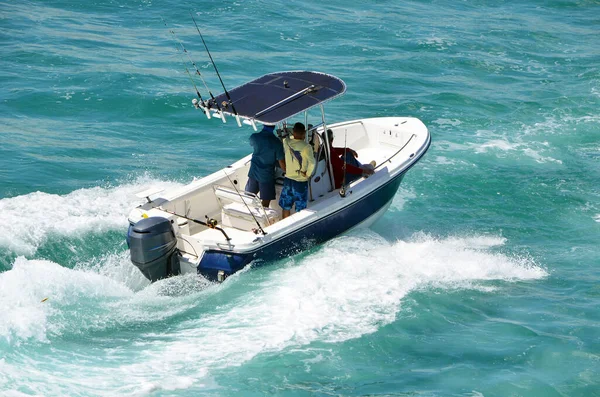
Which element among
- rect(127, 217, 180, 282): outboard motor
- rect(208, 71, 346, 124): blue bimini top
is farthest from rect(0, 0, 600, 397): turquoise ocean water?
rect(208, 71, 346, 124): blue bimini top

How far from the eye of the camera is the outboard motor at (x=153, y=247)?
32.1ft

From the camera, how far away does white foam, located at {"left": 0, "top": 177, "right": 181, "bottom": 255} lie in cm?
1123

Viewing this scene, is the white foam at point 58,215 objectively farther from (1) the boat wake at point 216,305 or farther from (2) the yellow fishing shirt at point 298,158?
(2) the yellow fishing shirt at point 298,158

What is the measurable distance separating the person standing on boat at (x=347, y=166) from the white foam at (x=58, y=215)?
3009mm

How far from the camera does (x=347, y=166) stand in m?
11.4

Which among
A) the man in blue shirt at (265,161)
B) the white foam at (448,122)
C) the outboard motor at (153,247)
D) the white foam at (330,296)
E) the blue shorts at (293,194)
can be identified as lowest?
the white foam at (330,296)

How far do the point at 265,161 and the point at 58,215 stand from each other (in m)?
3.17

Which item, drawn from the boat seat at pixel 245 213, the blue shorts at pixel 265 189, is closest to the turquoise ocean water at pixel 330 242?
the boat seat at pixel 245 213

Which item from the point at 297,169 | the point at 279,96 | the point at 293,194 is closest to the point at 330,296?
the point at 293,194

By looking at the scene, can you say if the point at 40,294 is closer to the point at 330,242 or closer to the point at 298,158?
the point at 298,158

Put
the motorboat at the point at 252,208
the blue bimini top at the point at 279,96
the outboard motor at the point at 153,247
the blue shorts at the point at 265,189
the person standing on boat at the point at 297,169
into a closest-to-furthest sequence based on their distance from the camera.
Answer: the outboard motor at the point at 153,247 → the motorboat at the point at 252,208 → the blue bimini top at the point at 279,96 → the person standing on boat at the point at 297,169 → the blue shorts at the point at 265,189

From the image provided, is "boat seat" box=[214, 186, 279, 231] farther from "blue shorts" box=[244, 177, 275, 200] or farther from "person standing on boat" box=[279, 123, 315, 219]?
"person standing on boat" box=[279, 123, 315, 219]

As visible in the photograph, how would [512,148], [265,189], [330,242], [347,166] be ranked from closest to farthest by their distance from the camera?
[265,189] < [330,242] < [347,166] < [512,148]

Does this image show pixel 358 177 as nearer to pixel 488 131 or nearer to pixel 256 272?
pixel 256 272
